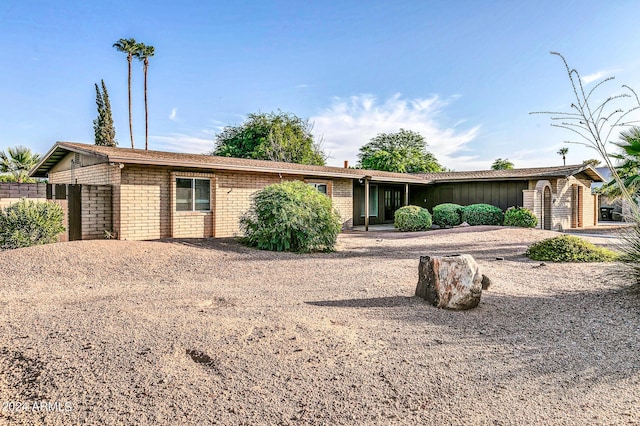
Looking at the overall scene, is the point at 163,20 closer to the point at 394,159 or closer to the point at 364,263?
the point at 364,263

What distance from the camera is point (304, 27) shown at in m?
15.1

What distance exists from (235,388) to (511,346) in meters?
2.61

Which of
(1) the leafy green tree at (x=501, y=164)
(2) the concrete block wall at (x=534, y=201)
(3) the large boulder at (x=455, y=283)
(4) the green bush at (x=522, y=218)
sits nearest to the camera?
(3) the large boulder at (x=455, y=283)

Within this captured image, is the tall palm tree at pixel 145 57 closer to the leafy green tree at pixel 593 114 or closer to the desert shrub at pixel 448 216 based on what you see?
the desert shrub at pixel 448 216

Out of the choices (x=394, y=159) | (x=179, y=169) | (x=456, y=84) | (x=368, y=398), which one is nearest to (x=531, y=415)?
(x=368, y=398)

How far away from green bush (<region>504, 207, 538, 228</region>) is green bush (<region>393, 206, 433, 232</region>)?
3.51 m

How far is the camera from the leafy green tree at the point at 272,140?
34812 mm

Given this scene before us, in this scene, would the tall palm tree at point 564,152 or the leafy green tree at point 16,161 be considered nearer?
the leafy green tree at point 16,161

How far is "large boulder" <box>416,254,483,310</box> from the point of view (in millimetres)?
4785

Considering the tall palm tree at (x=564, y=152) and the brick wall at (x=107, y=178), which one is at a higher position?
the tall palm tree at (x=564, y=152)

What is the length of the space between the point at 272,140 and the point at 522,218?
76.1 feet

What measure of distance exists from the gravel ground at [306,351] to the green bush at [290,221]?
3116 millimetres

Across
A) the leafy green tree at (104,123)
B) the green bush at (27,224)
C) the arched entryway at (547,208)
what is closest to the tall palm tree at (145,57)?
the leafy green tree at (104,123)

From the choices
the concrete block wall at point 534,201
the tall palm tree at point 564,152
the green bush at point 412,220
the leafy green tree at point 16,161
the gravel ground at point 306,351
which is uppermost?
the tall palm tree at point 564,152
